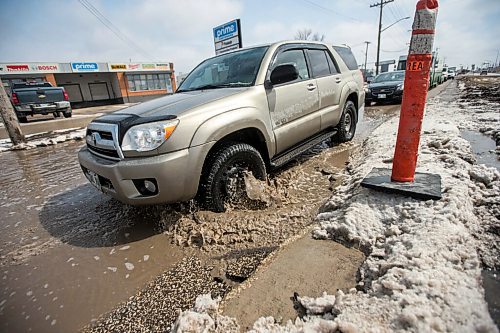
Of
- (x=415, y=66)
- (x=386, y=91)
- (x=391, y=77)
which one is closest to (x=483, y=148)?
(x=415, y=66)

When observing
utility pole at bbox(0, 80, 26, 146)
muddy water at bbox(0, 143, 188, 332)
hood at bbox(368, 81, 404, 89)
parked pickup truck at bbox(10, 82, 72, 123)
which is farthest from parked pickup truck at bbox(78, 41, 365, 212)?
parked pickup truck at bbox(10, 82, 72, 123)

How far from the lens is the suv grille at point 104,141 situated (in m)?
2.16

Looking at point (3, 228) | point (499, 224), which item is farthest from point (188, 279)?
point (3, 228)

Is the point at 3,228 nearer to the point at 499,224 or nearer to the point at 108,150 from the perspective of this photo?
the point at 108,150

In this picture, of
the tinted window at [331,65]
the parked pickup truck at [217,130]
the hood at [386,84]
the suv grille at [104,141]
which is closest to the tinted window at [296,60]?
the parked pickup truck at [217,130]

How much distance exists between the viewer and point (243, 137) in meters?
2.80

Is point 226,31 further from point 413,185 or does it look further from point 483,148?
point 413,185

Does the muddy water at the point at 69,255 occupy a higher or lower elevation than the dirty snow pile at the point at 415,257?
lower

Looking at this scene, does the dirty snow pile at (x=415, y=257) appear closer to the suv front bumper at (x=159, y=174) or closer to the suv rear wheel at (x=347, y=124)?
the suv front bumper at (x=159, y=174)

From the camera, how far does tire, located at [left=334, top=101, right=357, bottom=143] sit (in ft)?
15.0

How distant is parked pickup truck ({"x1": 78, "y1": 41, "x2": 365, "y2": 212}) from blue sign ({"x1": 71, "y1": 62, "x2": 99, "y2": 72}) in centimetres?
3049

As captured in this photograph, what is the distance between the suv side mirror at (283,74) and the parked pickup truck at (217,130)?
0.03 feet

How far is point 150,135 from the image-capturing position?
6.70 feet

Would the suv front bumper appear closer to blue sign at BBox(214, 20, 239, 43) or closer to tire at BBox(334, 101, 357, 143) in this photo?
tire at BBox(334, 101, 357, 143)
